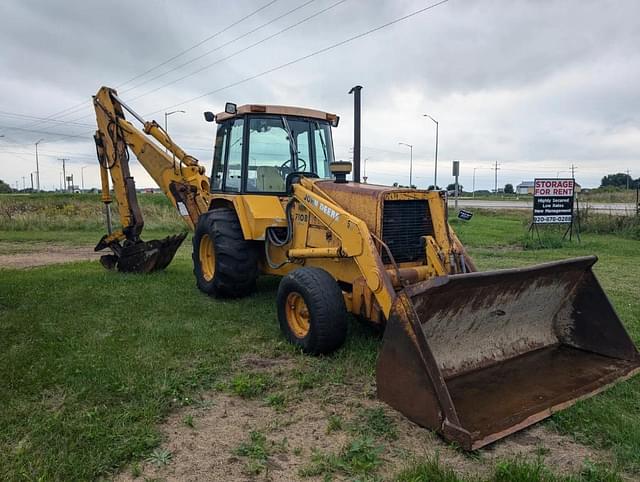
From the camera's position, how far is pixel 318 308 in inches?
189

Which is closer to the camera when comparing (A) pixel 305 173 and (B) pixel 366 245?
(B) pixel 366 245

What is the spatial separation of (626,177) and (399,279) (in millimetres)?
94777

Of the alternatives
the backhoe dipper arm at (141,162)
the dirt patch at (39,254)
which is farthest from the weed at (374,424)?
the dirt patch at (39,254)

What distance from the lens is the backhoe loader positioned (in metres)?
3.79

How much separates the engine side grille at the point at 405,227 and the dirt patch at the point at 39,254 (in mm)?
8655

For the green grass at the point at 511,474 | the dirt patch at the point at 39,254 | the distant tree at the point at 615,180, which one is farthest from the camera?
the distant tree at the point at 615,180

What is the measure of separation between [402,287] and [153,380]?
7.59 ft

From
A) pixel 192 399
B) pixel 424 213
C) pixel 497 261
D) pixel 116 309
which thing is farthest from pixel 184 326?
pixel 497 261

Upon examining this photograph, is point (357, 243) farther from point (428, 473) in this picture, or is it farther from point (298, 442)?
point (428, 473)

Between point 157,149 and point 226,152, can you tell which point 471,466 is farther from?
point 157,149

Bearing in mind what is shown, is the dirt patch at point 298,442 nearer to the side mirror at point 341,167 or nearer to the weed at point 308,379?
the weed at point 308,379

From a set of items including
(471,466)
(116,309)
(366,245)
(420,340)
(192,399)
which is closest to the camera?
(471,466)

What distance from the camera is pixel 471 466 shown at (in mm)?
3207

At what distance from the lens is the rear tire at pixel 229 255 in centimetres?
677
